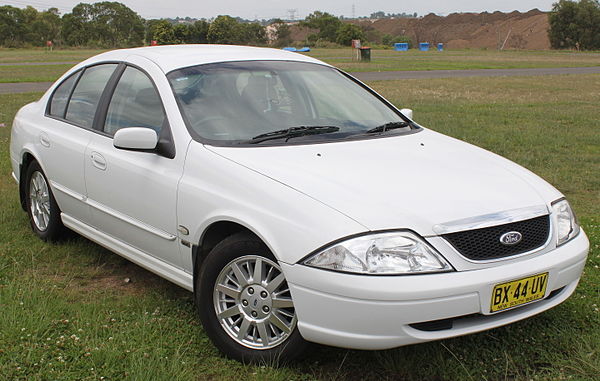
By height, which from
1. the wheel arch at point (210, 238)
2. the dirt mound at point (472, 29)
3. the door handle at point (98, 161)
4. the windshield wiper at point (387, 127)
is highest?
the windshield wiper at point (387, 127)

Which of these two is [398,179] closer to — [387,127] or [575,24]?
[387,127]

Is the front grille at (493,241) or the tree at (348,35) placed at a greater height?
the front grille at (493,241)

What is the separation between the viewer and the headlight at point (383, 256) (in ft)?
9.58

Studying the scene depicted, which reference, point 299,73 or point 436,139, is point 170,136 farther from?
point 436,139

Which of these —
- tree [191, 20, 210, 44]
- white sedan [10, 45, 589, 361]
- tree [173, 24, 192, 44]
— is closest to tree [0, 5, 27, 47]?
tree [173, 24, 192, 44]

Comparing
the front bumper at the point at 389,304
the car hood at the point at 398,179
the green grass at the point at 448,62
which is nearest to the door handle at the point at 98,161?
the car hood at the point at 398,179

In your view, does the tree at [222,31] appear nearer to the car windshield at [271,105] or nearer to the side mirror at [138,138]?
the car windshield at [271,105]

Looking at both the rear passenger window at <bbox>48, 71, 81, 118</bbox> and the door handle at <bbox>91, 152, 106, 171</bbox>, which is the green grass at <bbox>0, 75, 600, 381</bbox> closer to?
the door handle at <bbox>91, 152, 106, 171</bbox>

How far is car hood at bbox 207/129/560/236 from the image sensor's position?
306 centimetres

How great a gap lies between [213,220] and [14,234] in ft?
9.04

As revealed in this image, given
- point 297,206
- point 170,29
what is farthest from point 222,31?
point 297,206

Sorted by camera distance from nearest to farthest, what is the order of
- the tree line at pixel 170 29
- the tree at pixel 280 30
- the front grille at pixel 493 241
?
the front grille at pixel 493 241, the tree line at pixel 170 29, the tree at pixel 280 30

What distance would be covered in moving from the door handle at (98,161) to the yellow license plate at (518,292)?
2.49 metres

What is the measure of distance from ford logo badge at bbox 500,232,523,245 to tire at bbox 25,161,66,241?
3316 millimetres
